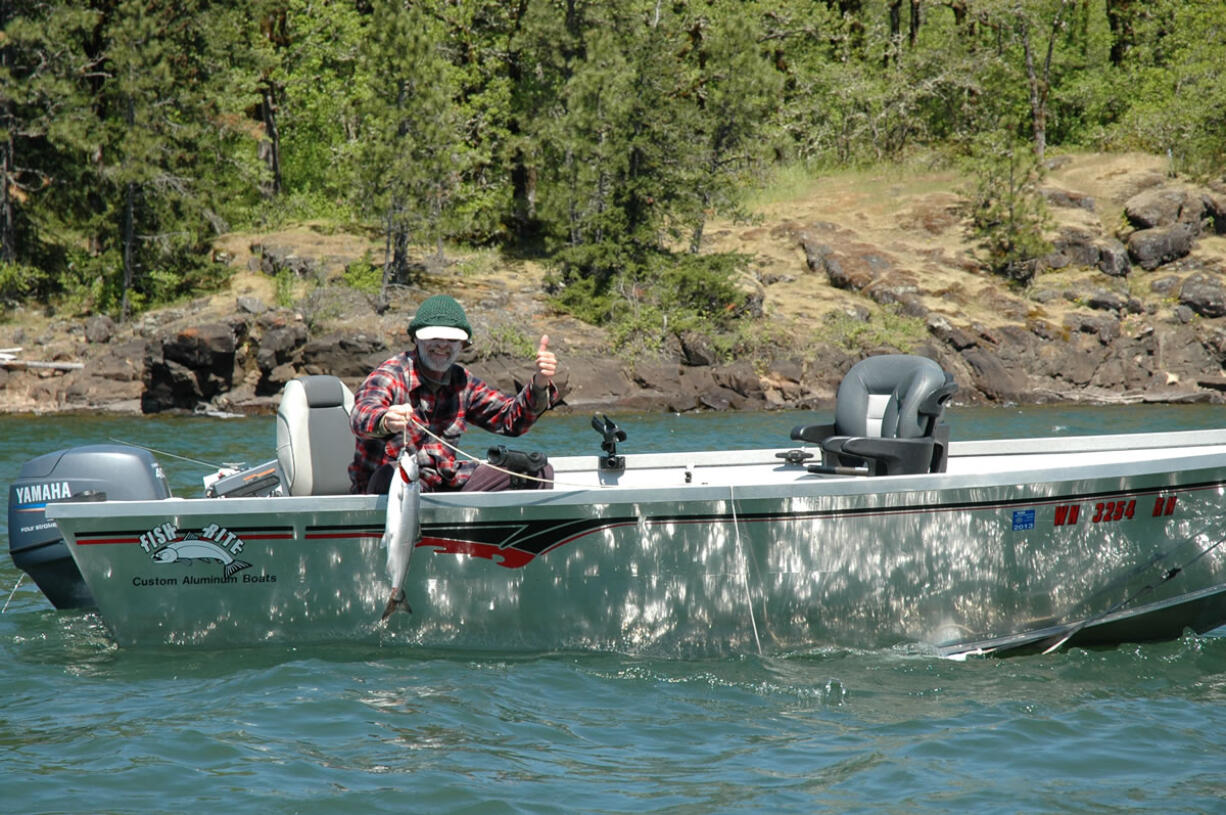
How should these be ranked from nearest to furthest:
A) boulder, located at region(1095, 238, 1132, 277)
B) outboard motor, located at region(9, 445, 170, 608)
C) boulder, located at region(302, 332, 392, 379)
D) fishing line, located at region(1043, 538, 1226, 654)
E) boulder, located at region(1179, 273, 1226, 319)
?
fishing line, located at region(1043, 538, 1226, 654) < outboard motor, located at region(9, 445, 170, 608) < boulder, located at region(302, 332, 392, 379) < boulder, located at region(1179, 273, 1226, 319) < boulder, located at region(1095, 238, 1132, 277)

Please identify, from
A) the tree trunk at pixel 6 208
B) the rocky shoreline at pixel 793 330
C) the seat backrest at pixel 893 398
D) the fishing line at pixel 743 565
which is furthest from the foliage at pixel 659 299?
the fishing line at pixel 743 565

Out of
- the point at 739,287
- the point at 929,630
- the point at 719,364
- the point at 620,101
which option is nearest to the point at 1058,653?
the point at 929,630

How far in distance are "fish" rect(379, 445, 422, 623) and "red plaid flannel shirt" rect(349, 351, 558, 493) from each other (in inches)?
11.7

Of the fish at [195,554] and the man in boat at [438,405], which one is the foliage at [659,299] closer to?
the man in boat at [438,405]

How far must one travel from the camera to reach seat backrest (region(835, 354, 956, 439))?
21.4 feet

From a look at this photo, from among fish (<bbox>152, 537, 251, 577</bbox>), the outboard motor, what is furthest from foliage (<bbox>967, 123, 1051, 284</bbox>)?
fish (<bbox>152, 537, 251, 577</bbox>)

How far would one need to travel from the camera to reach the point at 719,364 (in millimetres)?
29234

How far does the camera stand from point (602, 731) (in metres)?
5.35

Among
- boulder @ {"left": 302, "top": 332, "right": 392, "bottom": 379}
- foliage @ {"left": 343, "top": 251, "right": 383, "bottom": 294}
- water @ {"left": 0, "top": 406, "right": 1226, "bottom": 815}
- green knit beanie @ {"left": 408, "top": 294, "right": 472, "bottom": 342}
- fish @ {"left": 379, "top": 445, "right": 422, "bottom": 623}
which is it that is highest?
foliage @ {"left": 343, "top": 251, "right": 383, "bottom": 294}

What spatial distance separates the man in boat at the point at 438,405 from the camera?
19.8 feet

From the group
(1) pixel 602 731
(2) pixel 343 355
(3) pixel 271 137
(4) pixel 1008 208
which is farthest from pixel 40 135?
(1) pixel 602 731

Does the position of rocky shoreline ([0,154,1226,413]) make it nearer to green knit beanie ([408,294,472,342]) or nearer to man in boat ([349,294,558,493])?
man in boat ([349,294,558,493])

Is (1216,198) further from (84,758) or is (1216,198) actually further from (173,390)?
(84,758)

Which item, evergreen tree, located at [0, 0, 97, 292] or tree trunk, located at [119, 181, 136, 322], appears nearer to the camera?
evergreen tree, located at [0, 0, 97, 292]
